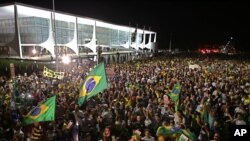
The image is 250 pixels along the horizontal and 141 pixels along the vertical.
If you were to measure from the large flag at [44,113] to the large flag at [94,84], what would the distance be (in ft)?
5.52

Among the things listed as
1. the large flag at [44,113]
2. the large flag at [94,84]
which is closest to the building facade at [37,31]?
the large flag at [94,84]

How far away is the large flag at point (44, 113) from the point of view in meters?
7.78

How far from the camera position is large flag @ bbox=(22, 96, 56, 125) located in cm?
778

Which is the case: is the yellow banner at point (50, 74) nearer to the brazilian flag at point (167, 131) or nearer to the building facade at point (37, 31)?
the building facade at point (37, 31)

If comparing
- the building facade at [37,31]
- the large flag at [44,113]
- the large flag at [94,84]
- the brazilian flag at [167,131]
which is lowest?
the brazilian flag at [167,131]

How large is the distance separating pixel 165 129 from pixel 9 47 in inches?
1446

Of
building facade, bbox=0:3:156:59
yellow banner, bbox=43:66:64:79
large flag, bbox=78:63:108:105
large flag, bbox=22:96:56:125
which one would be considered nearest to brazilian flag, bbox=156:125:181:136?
large flag, bbox=78:63:108:105

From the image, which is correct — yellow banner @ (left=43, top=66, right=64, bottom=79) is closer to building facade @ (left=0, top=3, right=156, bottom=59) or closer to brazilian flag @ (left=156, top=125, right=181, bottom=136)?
building facade @ (left=0, top=3, right=156, bottom=59)

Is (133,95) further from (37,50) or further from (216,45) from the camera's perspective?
(216,45)

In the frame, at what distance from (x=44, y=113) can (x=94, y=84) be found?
217 cm

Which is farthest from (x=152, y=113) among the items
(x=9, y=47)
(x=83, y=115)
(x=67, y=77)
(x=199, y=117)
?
(x=9, y=47)

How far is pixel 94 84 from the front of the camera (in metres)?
9.42

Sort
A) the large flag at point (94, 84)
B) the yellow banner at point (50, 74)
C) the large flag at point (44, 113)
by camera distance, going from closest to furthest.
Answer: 1. the large flag at point (44, 113)
2. the large flag at point (94, 84)
3. the yellow banner at point (50, 74)

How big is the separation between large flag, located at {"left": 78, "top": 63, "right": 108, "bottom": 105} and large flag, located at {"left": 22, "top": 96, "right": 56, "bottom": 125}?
5.52ft
